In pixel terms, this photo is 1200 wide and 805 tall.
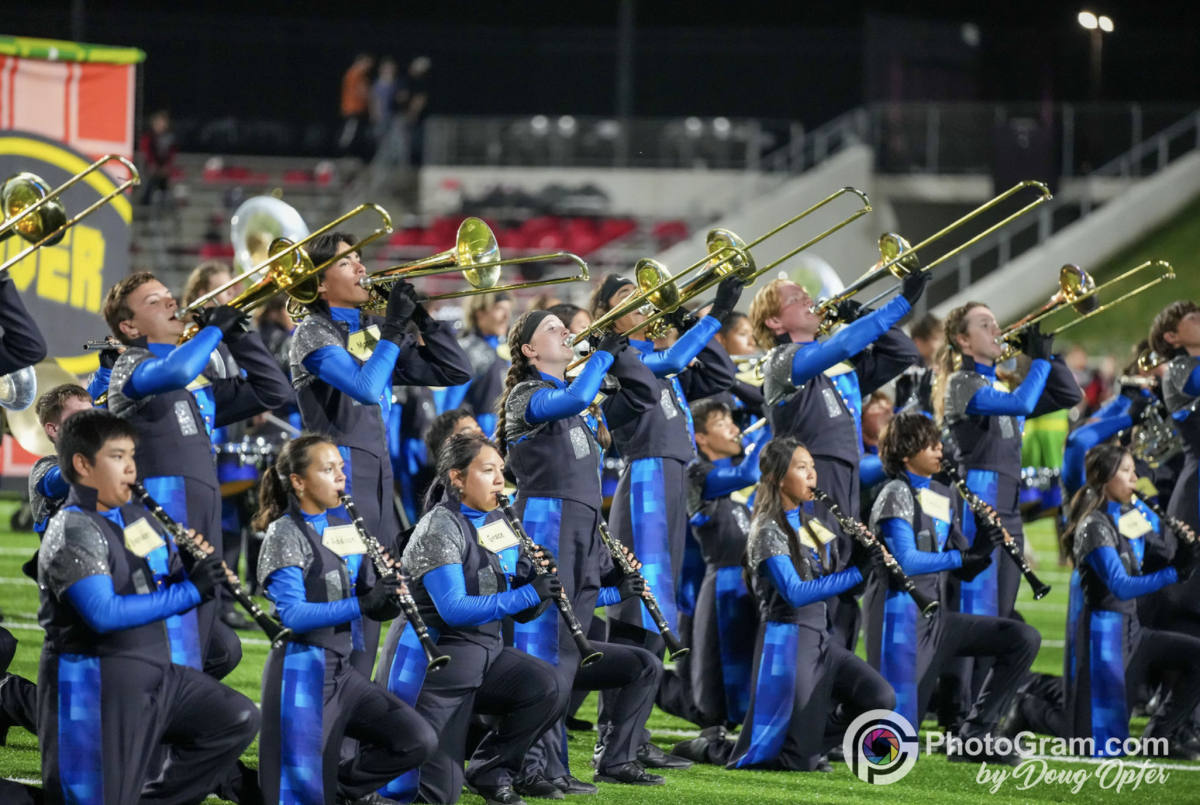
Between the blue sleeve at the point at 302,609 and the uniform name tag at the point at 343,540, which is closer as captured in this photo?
the blue sleeve at the point at 302,609

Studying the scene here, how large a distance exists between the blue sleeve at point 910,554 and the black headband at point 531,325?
1466 mm

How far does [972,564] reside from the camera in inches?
241

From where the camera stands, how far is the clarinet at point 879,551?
5609 millimetres

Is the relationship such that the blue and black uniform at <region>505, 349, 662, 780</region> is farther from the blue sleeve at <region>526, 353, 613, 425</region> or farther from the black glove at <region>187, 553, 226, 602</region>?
the black glove at <region>187, 553, 226, 602</region>

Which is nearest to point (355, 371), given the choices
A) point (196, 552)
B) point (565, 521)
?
point (565, 521)

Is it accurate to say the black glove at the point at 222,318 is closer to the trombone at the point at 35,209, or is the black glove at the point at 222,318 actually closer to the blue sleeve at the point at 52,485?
the trombone at the point at 35,209

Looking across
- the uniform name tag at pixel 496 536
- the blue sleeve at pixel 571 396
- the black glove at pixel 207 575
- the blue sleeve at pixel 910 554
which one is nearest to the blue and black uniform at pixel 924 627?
the blue sleeve at pixel 910 554

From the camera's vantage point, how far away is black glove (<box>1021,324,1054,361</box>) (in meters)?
6.60

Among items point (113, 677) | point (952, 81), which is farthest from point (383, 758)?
point (952, 81)

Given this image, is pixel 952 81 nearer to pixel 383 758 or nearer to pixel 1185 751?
pixel 1185 751

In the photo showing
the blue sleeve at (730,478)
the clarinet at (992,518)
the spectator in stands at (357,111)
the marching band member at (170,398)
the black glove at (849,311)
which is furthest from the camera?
the spectator in stands at (357,111)

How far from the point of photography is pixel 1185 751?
6328 millimetres

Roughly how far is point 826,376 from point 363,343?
189cm

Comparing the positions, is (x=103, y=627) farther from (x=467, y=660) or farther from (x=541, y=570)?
(x=541, y=570)
